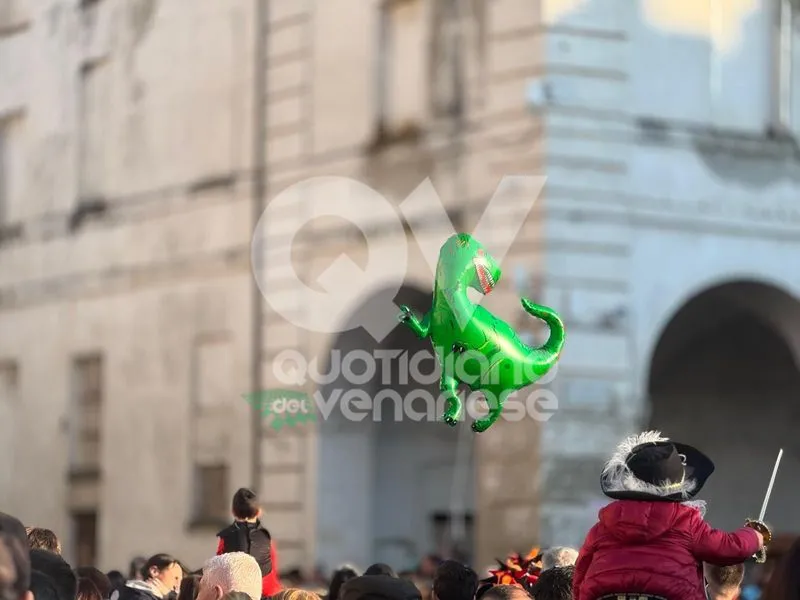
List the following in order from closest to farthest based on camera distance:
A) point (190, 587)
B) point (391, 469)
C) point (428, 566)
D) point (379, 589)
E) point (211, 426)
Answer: point (379, 589) → point (190, 587) → point (428, 566) → point (391, 469) → point (211, 426)

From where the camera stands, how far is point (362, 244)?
19.0 metres

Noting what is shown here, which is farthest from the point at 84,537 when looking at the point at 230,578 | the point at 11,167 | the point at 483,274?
the point at 230,578

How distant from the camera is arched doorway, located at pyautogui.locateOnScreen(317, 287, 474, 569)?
19.5 meters

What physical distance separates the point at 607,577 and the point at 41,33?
19.0 meters

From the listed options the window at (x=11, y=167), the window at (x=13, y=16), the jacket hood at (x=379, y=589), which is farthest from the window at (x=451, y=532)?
the jacket hood at (x=379, y=589)

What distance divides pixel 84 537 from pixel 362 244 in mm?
6594

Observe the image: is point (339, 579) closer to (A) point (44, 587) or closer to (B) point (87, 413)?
(A) point (44, 587)

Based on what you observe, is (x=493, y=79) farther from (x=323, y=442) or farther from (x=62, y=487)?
(x=62, y=487)

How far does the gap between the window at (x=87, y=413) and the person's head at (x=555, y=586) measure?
15.6 meters

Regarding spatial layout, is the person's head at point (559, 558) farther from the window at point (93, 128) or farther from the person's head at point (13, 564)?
the window at point (93, 128)

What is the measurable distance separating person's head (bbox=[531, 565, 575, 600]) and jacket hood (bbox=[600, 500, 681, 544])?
902 millimetres

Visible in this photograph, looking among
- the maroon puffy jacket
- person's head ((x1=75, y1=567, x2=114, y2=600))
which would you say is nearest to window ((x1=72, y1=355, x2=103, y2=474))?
person's head ((x1=75, y1=567, x2=114, y2=600))

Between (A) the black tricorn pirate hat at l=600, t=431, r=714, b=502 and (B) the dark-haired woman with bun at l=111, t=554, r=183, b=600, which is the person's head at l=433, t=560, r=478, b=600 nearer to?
(A) the black tricorn pirate hat at l=600, t=431, r=714, b=502

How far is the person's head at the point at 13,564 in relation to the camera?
203 inches
